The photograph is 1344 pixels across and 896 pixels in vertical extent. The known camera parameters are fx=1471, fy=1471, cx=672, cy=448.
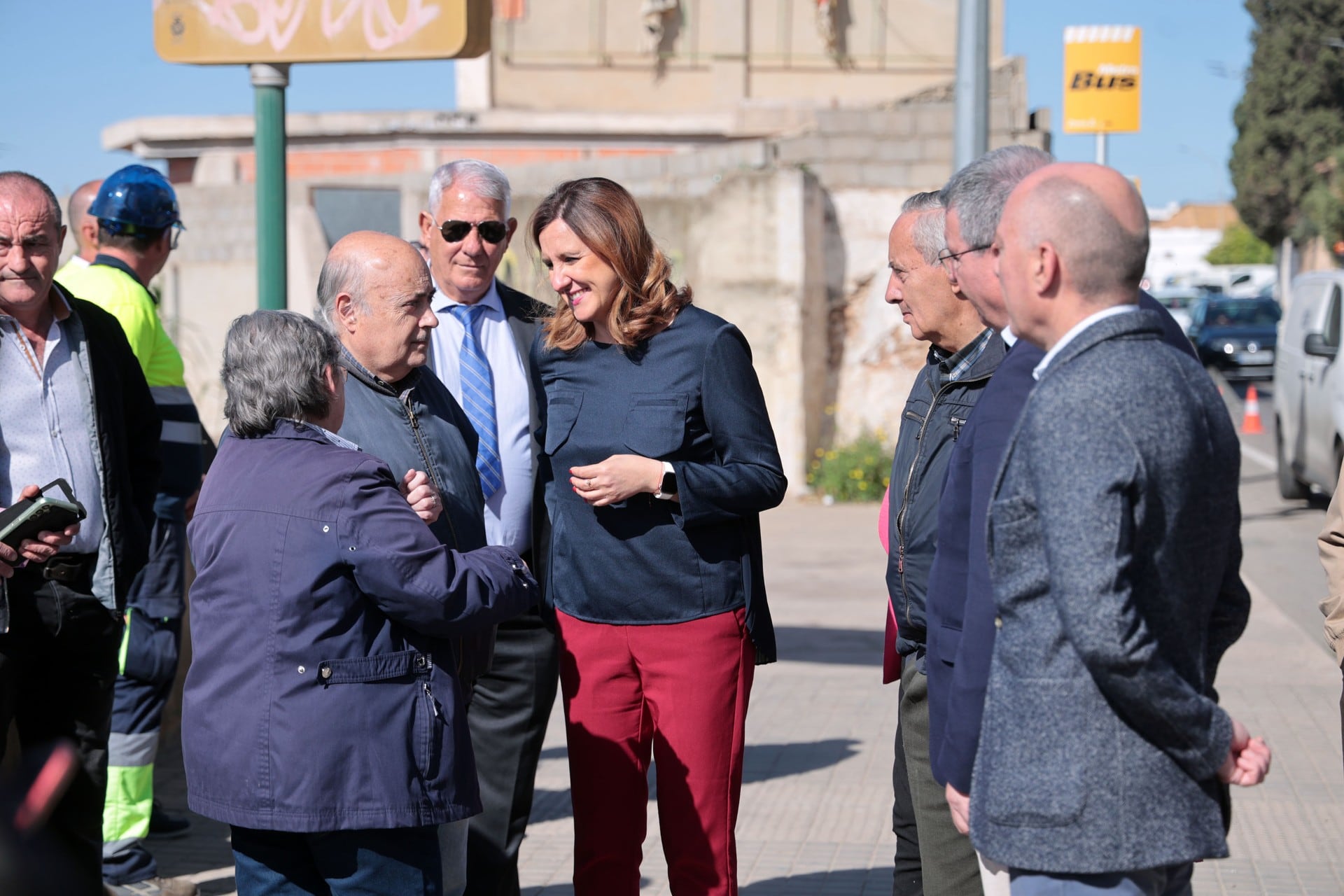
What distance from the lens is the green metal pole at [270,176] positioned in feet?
17.3

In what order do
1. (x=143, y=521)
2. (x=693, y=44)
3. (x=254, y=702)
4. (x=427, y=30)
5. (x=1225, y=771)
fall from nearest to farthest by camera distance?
(x=1225, y=771) → (x=254, y=702) → (x=143, y=521) → (x=427, y=30) → (x=693, y=44)

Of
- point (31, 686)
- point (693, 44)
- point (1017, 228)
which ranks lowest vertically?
point (31, 686)

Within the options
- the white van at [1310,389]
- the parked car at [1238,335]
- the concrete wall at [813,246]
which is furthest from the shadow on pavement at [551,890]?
the parked car at [1238,335]

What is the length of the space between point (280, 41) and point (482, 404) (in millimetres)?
2005

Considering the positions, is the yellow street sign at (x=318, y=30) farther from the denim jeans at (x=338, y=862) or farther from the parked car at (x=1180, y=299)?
the parked car at (x=1180, y=299)

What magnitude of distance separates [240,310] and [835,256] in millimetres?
6069

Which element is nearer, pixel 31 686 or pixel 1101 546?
pixel 1101 546

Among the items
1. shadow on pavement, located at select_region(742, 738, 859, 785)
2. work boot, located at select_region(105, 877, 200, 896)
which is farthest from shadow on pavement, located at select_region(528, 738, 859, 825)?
work boot, located at select_region(105, 877, 200, 896)

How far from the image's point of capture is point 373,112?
26.7 metres

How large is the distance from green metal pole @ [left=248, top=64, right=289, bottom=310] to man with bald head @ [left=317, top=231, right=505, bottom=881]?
6.56ft

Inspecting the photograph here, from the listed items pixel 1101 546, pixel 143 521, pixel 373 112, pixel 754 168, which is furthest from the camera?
pixel 373 112

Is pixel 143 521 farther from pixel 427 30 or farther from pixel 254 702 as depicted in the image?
pixel 427 30

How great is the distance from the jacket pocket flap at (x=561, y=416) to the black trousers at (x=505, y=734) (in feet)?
1.60

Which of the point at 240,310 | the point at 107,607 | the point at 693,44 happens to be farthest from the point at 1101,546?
the point at 693,44
